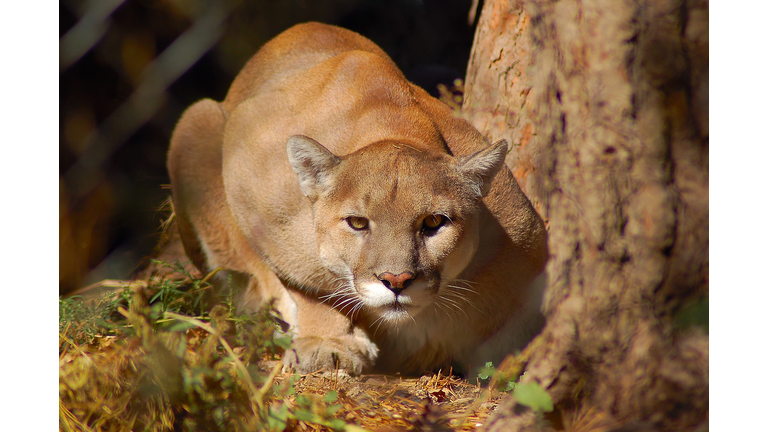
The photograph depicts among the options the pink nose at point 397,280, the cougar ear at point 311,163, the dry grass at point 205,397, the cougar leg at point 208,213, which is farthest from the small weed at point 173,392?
the cougar leg at point 208,213

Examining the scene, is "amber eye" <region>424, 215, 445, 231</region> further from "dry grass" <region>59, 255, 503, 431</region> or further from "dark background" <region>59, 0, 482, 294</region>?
"dark background" <region>59, 0, 482, 294</region>

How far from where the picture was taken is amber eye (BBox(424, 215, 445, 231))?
2.35 metres

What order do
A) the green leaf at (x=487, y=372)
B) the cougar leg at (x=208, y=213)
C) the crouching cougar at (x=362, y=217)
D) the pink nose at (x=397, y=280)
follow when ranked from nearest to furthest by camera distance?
the pink nose at (x=397, y=280) → the crouching cougar at (x=362, y=217) → the green leaf at (x=487, y=372) → the cougar leg at (x=208, y=213)

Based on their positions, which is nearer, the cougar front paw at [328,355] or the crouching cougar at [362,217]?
the crouching cougar at [362,217]

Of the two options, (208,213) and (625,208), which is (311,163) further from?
(625,208)

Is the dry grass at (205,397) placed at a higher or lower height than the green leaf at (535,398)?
lower

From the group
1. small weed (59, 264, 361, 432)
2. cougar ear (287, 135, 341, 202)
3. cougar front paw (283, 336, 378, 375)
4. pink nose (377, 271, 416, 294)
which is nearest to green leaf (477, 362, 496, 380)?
cougar front paw (283, 336, 378, 375)

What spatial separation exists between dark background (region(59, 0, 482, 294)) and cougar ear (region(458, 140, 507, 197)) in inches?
46.4

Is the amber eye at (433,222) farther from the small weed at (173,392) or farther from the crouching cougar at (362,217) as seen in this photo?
the small weed at (173,392)

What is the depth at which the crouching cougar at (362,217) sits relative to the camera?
2336mm

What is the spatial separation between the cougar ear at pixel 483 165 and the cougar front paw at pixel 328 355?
87 cm

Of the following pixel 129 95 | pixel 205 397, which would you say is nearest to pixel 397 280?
pixel 205 397

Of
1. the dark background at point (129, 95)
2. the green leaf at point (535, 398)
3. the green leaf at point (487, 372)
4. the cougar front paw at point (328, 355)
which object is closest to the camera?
the green leaf at point (535, 398)

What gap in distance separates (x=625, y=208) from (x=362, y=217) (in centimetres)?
101
